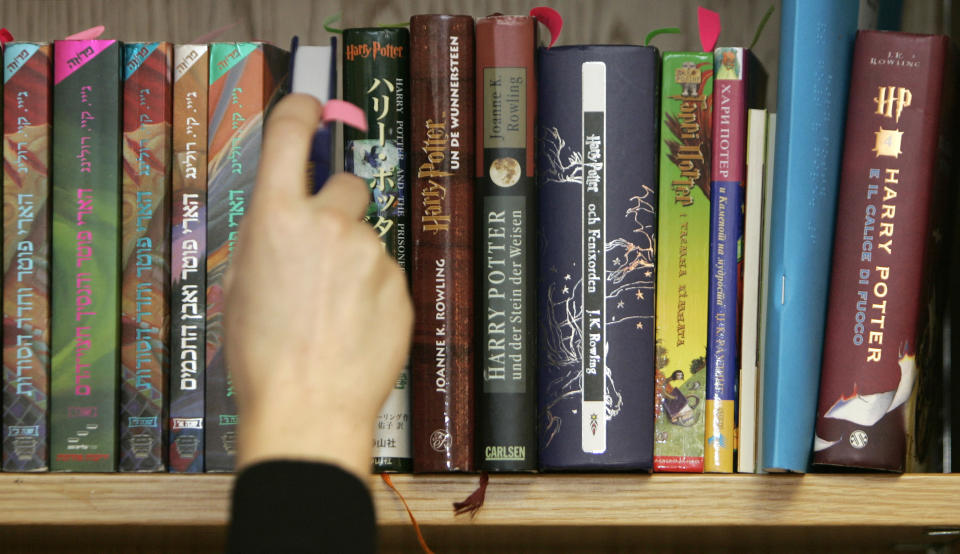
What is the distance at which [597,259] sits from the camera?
0.64m

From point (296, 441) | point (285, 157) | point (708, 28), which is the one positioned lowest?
point (296, 441)

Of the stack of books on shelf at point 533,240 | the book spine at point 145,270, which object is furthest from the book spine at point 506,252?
the book spine at point 145,270

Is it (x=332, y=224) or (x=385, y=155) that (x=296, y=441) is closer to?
(x=332, y=224)

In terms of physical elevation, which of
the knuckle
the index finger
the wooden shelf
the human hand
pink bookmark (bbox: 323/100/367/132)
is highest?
pink bookmark (bbox: 323/100/367/132)

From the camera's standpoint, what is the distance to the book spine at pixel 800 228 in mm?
630

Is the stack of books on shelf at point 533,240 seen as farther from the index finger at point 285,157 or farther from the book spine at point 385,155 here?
the index finger at point 285,157

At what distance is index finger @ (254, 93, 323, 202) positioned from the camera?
0.36 meters

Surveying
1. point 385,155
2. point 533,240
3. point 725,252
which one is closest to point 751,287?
point 725,252

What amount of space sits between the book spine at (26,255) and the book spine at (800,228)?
53cm

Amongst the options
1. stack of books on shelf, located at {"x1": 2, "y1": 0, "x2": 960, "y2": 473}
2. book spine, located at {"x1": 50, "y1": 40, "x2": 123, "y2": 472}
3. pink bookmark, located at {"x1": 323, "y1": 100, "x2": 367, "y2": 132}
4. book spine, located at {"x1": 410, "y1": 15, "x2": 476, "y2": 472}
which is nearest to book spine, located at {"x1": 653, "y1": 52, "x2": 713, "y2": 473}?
stack of books on shelf, located at {"x1": 2, "y1": 0, "x2": 960, "y2": 473}

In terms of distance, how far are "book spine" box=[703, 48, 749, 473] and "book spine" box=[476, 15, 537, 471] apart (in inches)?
5.3

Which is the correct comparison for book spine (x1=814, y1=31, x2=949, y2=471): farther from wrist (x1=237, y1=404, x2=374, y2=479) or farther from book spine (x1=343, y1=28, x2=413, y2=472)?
wrist (x1=237, y1=404, x2=374, y2=479)

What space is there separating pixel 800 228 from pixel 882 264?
62mm

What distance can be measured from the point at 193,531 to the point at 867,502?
0.58 m
